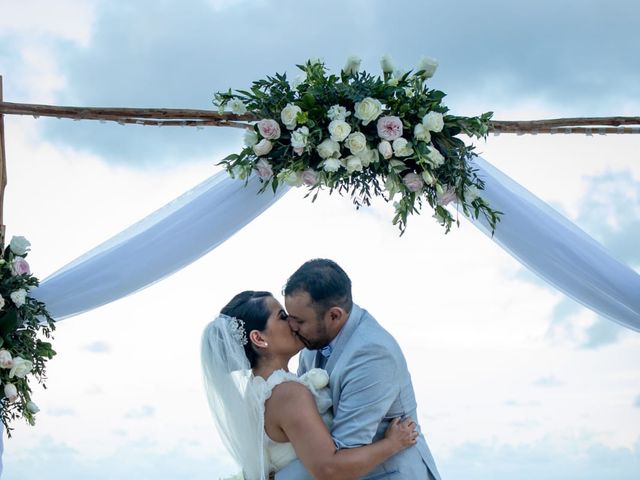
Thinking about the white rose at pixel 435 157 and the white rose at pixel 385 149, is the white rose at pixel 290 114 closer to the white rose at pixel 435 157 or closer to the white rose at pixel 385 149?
the white rose at pixel 385 149

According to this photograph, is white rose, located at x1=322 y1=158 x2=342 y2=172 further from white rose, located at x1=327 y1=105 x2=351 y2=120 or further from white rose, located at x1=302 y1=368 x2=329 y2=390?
white rose, located at x1=302 y1=368 x2=329 y2=390

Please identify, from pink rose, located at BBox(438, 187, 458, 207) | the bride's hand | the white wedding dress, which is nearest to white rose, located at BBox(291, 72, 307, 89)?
pink rose, located at BBox(438, 187, 458, 207)

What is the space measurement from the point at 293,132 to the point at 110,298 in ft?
5.62

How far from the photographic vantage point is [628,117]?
6.27 m

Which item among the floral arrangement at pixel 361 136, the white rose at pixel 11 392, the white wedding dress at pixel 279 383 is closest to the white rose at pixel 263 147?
the floral arrangement at pixel 361 136

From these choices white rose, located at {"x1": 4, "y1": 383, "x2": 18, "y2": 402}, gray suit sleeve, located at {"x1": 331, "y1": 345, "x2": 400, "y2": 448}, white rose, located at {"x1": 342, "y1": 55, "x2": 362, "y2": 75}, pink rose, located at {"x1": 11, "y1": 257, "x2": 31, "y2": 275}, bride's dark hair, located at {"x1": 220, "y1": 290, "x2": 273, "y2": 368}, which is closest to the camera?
gray suit sleeve, located at {"x1": 331, "y1": 345, "x2": 400, "y2": 448}

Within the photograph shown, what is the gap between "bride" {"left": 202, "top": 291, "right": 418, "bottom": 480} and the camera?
178 inches

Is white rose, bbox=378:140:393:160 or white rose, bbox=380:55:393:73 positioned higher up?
white rose, bbox=380:55:393:73

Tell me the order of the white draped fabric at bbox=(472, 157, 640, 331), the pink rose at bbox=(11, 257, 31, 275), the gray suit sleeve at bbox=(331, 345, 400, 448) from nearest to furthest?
the gray suit sleeve at bbox=(331, 345, 400, 448) → the pink rose at bbox=(11, 257, 31, 275) → the white draped fabric at bbox=(472, 157, 640, 331)

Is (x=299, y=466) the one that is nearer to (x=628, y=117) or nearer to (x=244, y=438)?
(x=244, y=438)

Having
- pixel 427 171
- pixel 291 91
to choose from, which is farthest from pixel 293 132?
pixel 427 171

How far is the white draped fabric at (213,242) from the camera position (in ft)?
19.5

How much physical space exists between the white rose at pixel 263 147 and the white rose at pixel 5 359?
176 centimetres

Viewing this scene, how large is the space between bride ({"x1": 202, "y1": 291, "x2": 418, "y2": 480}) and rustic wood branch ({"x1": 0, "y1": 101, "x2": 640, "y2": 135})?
1.51 metres
